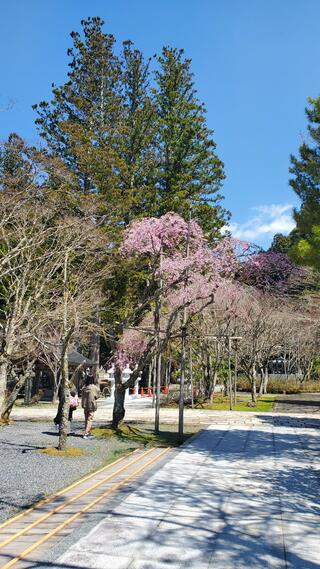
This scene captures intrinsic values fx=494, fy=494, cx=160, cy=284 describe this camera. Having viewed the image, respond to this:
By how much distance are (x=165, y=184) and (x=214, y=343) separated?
9024 mm

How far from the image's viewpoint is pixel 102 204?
2086 centimetres

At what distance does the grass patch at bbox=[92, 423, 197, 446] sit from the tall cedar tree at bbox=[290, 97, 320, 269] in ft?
16.5

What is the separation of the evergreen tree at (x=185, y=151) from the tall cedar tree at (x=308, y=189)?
14.8 m

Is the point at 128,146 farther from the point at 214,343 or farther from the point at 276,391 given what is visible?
the point at 276,391

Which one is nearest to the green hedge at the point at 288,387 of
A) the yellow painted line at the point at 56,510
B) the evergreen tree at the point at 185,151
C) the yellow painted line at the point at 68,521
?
the evergreen tree at the point at 185,151

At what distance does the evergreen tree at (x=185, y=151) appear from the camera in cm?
2628

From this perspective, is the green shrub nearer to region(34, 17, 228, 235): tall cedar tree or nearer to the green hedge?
the green hedge

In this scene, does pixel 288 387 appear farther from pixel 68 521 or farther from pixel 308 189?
pixel 68 521

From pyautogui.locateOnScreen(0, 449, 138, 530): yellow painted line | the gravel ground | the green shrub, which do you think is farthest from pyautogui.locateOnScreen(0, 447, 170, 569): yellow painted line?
the green shrub

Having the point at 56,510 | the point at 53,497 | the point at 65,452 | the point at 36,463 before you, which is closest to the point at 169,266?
the point at 65,452

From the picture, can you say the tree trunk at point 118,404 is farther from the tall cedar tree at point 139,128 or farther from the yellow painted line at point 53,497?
the tall cedar tree at point 139,128

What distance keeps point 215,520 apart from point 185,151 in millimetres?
23868

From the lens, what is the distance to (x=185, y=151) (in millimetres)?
Result: 27000

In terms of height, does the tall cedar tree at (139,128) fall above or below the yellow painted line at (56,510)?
above
